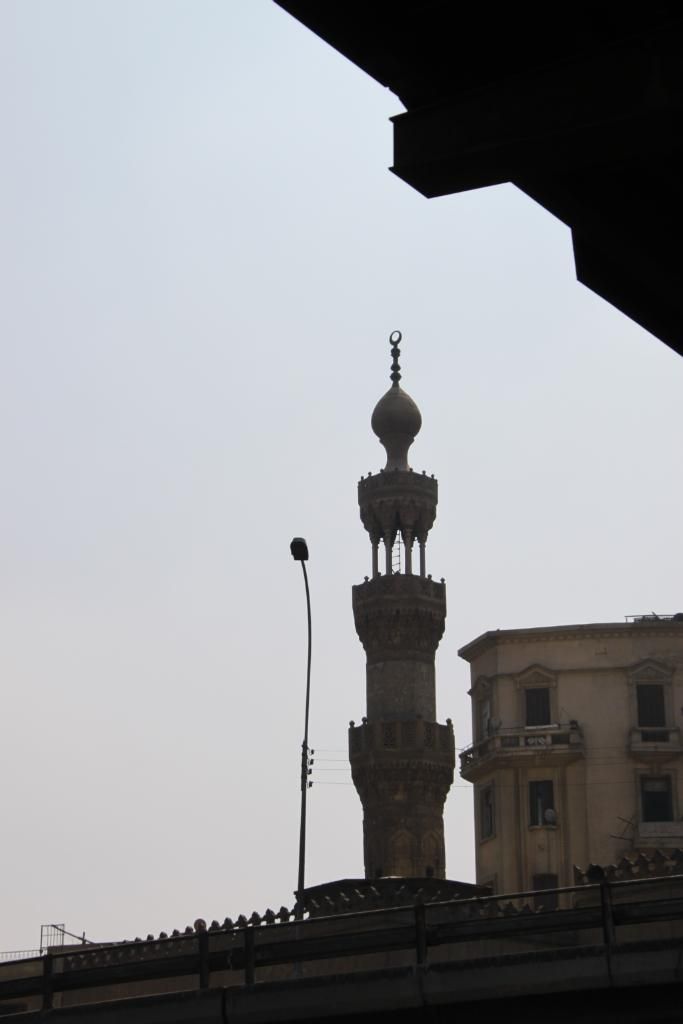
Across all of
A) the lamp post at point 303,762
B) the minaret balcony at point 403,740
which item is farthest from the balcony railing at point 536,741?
the lamp post at point 303,762

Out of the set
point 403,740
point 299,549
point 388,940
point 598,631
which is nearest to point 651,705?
point 598,631

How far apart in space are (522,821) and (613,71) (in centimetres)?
6388

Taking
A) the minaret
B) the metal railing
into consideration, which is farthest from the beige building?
the metal railing

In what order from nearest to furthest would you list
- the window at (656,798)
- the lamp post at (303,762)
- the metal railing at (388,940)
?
1. the metal railing at (388,940)
2. the lamp post at (303,762)
3. the window at (656,798)

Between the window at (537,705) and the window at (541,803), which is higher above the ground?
the window at (537,705)

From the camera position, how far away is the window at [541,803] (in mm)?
67688

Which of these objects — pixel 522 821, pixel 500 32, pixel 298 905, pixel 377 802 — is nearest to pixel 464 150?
pixel 500 32

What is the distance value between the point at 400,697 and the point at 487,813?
11.0 meters

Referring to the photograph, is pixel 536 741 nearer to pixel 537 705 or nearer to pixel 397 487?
pixel 537 705

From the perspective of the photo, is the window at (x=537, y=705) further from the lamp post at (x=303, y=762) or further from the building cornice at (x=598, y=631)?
the lamp post at (x=303, y=762)


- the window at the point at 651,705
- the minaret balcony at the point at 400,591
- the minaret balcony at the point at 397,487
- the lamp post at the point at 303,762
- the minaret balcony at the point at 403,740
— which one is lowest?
the lamp post at the point at 303,762

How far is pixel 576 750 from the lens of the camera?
222ft

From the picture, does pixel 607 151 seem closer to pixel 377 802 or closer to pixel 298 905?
pixel 298 905

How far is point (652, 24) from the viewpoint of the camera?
5.57 meters
